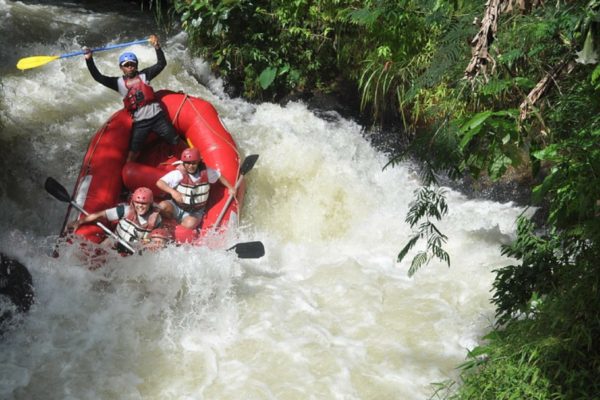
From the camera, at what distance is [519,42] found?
278 cm

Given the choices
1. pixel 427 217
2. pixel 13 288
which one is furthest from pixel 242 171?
pixel 427 217

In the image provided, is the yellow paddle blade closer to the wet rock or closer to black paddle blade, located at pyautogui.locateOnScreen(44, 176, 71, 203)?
black paddle blade, located at pyautogui.locateOnScreen(44, 176, 71, 203)

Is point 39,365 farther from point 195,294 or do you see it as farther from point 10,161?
point 10,161

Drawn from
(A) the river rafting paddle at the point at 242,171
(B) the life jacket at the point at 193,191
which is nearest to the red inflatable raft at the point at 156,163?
(A) the river rafting paddle at the point at 242,171

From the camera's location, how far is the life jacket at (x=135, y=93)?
522 cm

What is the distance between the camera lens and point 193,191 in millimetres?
4906

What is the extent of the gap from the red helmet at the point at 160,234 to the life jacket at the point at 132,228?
0.03 meters

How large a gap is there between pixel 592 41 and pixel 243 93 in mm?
5037

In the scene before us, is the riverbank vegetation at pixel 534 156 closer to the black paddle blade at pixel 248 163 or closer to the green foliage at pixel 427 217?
the green foliage at pixel 427 217

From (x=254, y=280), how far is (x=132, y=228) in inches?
36.2

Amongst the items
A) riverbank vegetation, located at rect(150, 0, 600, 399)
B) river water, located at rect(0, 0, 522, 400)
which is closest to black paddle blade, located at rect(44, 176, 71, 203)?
river water, located at rect(0, 0, 522, 400)

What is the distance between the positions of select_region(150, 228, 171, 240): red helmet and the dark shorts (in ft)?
3.09

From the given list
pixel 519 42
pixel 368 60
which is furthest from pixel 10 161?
pixel 519 42

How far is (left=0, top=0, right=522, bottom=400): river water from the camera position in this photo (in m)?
3.72
